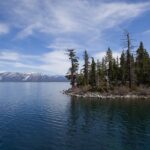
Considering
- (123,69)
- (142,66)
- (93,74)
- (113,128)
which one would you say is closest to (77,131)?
(113,128)

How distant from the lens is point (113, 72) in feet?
310

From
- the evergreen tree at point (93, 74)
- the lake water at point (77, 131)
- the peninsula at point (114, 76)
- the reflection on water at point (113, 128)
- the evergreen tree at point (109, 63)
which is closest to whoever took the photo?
the lake water at point (77, 131)

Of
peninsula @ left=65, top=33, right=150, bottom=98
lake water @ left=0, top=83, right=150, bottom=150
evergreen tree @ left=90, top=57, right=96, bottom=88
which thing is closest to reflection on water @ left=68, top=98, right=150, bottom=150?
lake water @ left=0, top=83, right=150, bottom=150

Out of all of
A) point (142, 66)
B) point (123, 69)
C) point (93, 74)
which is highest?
point (142, 66)

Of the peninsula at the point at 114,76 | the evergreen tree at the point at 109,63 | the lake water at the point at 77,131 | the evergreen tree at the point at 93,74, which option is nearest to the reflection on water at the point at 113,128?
the lake water at the point at 77,131

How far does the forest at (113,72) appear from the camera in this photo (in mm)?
81938

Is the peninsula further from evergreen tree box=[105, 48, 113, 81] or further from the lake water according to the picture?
the lake water

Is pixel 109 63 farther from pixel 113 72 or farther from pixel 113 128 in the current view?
pixel 113 128

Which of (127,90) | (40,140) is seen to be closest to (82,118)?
(40,140)

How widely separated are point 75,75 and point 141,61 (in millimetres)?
27304

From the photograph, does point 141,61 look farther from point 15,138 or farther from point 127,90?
point 15,138

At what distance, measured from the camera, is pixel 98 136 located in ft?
101

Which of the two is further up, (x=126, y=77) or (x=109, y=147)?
(x=126, y=77)

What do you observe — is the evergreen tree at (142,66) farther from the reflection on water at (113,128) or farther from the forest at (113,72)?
the reflection on water at (113,128)
